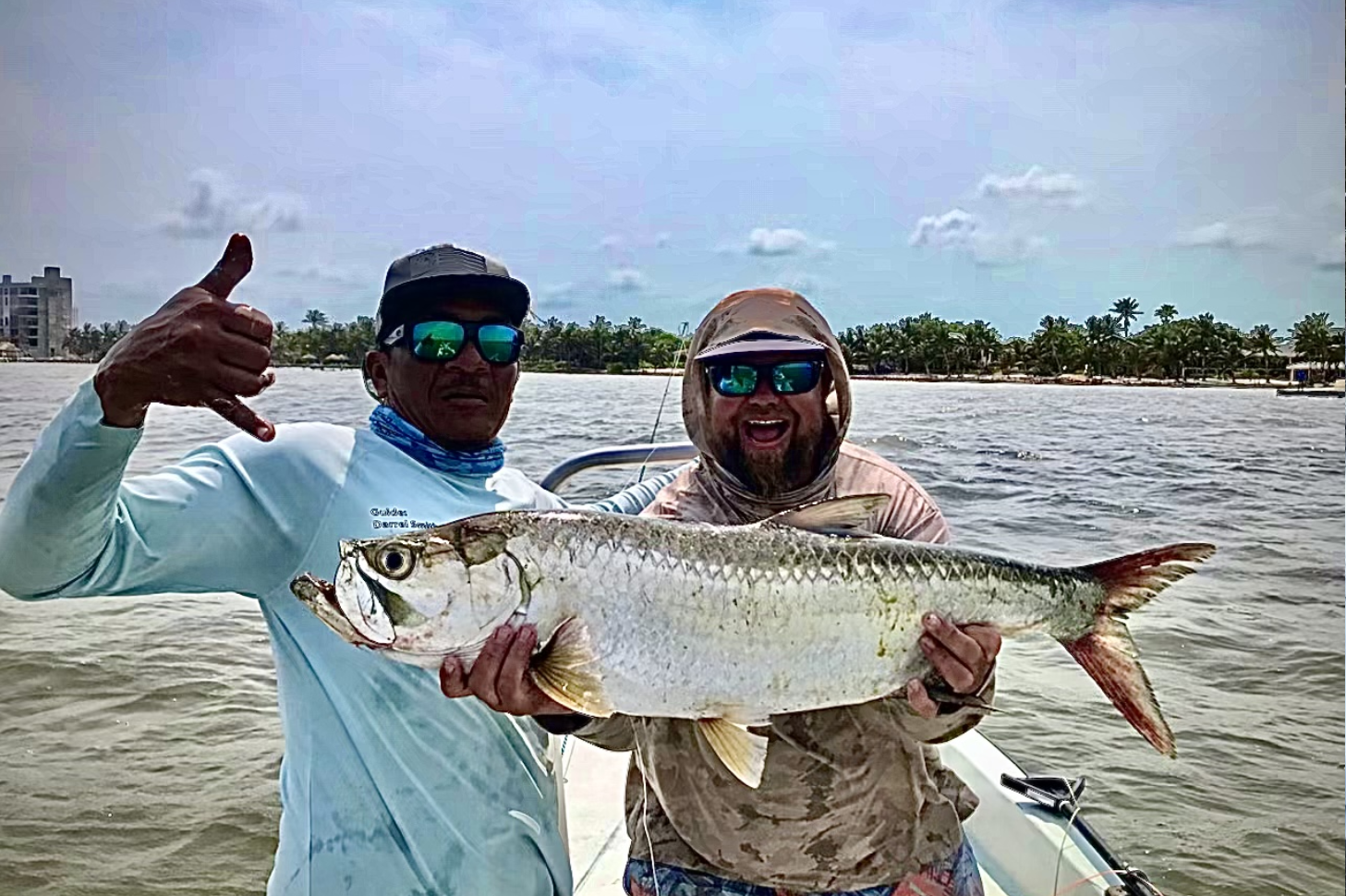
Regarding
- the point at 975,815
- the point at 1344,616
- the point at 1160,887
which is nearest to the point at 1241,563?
→ the point at 1344,616

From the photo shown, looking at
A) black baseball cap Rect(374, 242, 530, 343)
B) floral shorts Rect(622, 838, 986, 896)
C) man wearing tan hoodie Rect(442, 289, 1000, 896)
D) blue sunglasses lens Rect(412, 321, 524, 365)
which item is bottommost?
floral shorts Rect(622, 838, 986, 896)

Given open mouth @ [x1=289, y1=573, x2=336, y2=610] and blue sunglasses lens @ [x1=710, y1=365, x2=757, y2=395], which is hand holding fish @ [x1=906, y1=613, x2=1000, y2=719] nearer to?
blue sunglasses lens @ [x1=710, y1=365, x2=757, y2=395]

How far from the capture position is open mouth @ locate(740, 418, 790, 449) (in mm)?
3330

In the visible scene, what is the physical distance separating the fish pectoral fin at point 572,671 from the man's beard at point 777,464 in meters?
0.92

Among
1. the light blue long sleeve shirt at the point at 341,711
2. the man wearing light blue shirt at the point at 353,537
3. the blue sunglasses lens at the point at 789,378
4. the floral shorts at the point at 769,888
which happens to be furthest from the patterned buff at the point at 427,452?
the floral shorts at the point at 769,888

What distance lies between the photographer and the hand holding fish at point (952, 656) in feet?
9.38

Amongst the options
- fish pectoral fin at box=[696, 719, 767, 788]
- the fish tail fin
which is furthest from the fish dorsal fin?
the fish tail fin

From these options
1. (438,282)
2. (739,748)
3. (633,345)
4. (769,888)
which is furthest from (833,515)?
(633,345)

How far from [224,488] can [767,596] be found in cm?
161

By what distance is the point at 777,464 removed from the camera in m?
3.35

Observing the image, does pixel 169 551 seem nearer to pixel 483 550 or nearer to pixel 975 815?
pixel 483 550

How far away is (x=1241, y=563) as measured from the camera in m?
19.5

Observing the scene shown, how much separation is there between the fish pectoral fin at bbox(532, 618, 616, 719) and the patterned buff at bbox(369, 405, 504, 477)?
3.08 ft

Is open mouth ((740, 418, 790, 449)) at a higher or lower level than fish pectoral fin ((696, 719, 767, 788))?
higher
